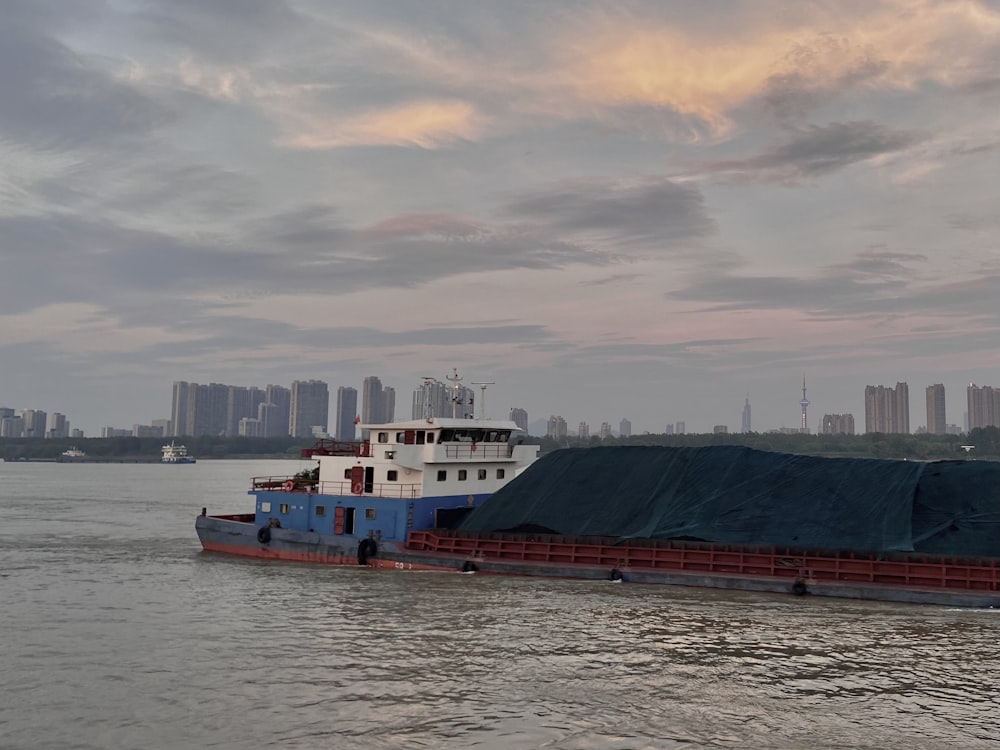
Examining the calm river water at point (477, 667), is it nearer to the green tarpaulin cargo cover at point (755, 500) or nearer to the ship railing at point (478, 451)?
the green tarpaulin cargo cover at point (755, 500)

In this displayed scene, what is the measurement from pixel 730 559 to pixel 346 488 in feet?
51.0

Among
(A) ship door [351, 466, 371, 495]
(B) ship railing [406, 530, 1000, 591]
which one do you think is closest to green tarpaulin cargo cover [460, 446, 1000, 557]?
(B) ship railing [406, 530, 1000, 591]

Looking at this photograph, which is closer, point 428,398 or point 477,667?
point 477,667

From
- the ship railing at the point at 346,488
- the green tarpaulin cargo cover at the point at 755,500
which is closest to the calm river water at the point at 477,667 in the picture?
the green tarpaulin cargo cover at the point at 755,500

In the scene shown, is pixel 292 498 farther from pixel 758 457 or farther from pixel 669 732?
pixel 669 732

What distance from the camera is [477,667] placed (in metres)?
18.3

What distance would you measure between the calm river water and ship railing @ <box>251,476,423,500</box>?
12.0 ft

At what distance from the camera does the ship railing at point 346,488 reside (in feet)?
106

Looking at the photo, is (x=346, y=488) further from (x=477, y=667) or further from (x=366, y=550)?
(x=477, y=667)

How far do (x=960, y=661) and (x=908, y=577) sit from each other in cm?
583

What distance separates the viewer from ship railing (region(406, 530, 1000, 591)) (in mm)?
23844

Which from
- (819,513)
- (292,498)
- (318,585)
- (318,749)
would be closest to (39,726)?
(318,749)

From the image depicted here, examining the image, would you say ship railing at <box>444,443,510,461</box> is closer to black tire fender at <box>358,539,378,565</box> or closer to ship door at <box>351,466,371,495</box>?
ship door at <box>351,466,371,495</box>

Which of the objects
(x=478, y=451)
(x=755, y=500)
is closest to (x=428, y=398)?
(x=478, y=451)
